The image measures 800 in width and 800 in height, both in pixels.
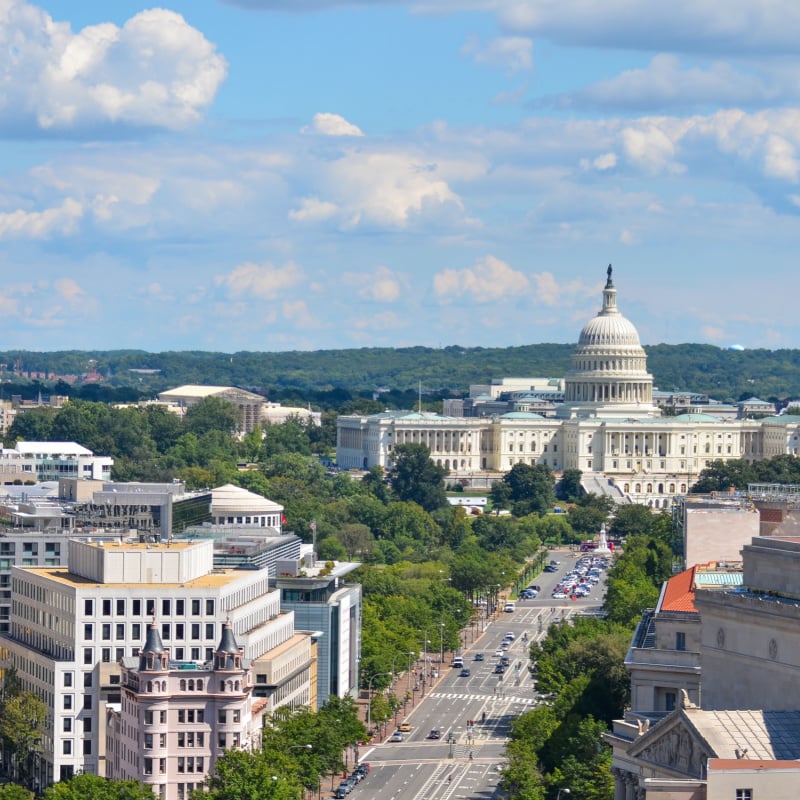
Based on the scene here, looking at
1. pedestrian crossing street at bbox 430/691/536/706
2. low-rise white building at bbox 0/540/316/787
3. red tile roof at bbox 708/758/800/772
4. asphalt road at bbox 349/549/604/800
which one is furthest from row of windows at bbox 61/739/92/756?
red tile roof at bbox 708/758/800/772

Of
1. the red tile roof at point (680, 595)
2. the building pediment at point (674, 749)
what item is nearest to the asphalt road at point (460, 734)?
the red tile roof at point (680, 595)

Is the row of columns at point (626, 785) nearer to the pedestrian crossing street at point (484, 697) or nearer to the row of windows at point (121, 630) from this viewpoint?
the row of windows at point (121, 630)

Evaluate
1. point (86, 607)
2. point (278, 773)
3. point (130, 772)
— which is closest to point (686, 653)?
point (278, 773)

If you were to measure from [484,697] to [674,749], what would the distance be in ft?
293

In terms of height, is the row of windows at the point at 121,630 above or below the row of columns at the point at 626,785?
below

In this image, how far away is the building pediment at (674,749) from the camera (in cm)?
6184

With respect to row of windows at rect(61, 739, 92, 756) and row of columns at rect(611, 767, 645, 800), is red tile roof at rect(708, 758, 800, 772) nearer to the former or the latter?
row of columns at rect(611, 767, 645, 800)

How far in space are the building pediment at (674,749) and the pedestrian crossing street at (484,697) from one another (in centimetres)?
8185

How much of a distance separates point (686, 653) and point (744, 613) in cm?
1526

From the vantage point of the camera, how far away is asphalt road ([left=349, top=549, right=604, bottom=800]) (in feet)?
389

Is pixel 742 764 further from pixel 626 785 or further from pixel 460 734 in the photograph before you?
pixel 460 734

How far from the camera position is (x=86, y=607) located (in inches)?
4545

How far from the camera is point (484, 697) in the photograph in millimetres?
152500

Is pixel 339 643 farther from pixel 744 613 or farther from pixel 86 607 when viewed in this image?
pixel 744 613
